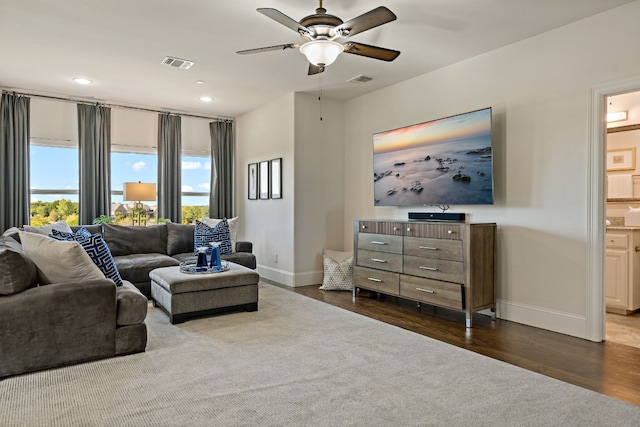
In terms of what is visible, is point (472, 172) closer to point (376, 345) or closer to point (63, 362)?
point (376, 345)

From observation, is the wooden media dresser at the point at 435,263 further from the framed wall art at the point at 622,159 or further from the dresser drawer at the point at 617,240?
the framed wall art at the point at 622,159

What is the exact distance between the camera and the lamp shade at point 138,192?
5801 millimetres

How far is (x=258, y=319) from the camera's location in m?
3.82

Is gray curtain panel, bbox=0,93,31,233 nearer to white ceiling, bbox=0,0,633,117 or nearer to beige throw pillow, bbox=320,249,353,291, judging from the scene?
white ceiling, bbox=0,0,633,117

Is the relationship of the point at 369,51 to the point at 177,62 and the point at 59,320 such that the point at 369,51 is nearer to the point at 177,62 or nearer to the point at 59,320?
the point at 177,62

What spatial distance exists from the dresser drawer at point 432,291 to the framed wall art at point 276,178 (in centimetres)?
240

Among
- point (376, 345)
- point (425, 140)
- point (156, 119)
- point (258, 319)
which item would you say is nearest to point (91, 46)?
point (156, 119)

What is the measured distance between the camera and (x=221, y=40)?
379cm

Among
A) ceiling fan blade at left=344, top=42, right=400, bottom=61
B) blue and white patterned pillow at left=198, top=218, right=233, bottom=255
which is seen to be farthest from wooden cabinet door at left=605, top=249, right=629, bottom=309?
blue and white patterned pillow at left=198, top=218, right=233, bottom=255

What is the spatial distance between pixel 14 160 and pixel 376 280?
497cm

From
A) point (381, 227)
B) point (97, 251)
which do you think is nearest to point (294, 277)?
point (381, 227)

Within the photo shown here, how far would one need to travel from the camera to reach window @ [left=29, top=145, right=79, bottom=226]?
18.7ft

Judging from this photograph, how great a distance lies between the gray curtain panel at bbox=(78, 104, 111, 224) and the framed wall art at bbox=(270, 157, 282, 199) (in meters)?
2.43

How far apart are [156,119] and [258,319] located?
169 inches
